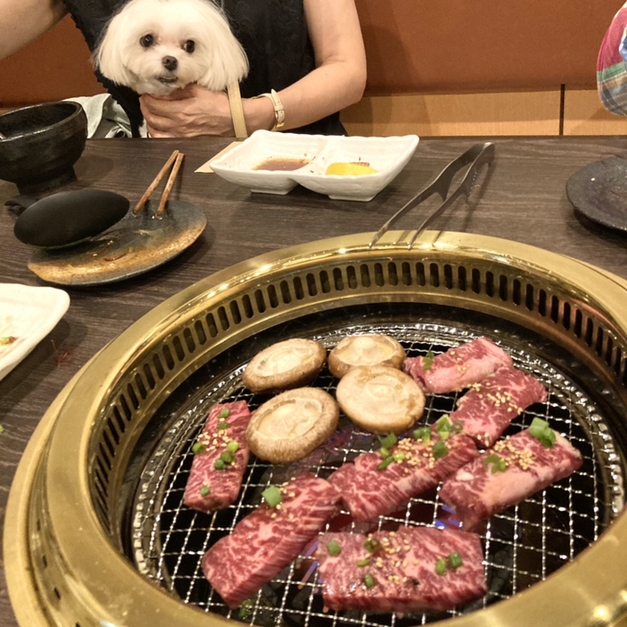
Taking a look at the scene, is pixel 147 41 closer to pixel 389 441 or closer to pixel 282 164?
pixel 282 164

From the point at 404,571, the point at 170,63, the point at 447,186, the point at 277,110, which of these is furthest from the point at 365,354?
the point at 170,63

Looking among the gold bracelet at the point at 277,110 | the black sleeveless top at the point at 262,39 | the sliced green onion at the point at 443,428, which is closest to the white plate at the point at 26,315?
the sliced green onion at the point at 443,428

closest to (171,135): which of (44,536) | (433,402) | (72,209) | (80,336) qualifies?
(72,209)

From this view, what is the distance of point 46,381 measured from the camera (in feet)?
3.98

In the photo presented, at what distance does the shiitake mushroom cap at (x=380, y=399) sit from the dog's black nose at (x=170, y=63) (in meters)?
2.35

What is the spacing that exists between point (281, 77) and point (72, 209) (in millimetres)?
2191

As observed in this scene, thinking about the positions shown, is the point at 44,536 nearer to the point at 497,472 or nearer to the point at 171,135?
the point at 497,472

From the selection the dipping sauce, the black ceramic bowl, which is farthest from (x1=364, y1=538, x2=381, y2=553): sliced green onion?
the black ceramic bowl

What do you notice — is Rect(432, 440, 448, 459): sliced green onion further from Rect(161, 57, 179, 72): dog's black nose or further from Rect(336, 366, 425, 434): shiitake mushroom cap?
Rect(161, 57, 179, 72): dog's black nose

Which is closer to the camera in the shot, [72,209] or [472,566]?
[472,566]

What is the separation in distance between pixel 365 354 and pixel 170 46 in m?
2.40

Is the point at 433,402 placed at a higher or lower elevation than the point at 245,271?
lower

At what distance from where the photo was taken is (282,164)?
78.7 inches

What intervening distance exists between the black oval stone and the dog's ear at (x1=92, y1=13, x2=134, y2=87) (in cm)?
173
